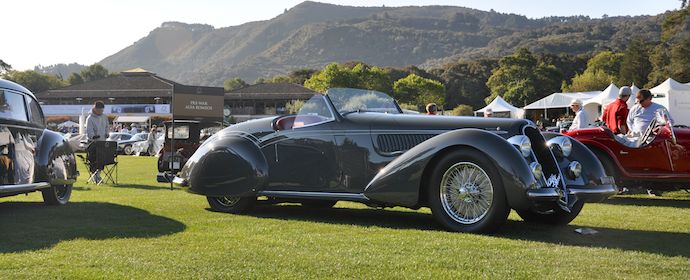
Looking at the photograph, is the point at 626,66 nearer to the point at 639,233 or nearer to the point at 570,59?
the point at 570,59

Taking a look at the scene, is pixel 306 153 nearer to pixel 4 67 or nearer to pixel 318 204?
pixel 318 204

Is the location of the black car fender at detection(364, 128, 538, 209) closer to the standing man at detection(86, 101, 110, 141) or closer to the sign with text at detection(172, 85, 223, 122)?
the standing man at detection(86, 101, 110, 141)

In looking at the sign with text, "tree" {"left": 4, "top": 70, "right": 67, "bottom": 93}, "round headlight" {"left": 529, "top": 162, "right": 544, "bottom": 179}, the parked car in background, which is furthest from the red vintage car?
"tree" {"left": 4, "top": 70, "right": 67, "bottom": 93}

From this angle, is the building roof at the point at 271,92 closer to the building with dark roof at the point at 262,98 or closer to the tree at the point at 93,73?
the building with dark roof at the point at 262,98

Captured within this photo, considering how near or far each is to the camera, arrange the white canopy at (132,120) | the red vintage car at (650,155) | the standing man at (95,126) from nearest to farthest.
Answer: the red vintage car at (650,155) → the standing man at (95,126) → the white canopy at (132,120)

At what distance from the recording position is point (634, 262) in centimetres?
468

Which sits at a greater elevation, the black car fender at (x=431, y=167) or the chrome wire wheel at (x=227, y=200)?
the black car fender at (x=431, y=167)

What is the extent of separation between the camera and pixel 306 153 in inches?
290

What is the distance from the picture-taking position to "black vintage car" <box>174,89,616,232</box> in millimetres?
5961

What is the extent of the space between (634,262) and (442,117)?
268 centimetres

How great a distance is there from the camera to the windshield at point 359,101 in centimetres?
752

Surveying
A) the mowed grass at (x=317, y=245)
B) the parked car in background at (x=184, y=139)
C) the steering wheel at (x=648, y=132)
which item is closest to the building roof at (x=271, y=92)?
the parked car in background at (x=184, y=139)

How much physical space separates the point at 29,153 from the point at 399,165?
4.57 metres

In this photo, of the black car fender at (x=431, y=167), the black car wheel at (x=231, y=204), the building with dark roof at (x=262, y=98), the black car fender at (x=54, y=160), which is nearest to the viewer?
the black car fender at (x=431, y=167)
